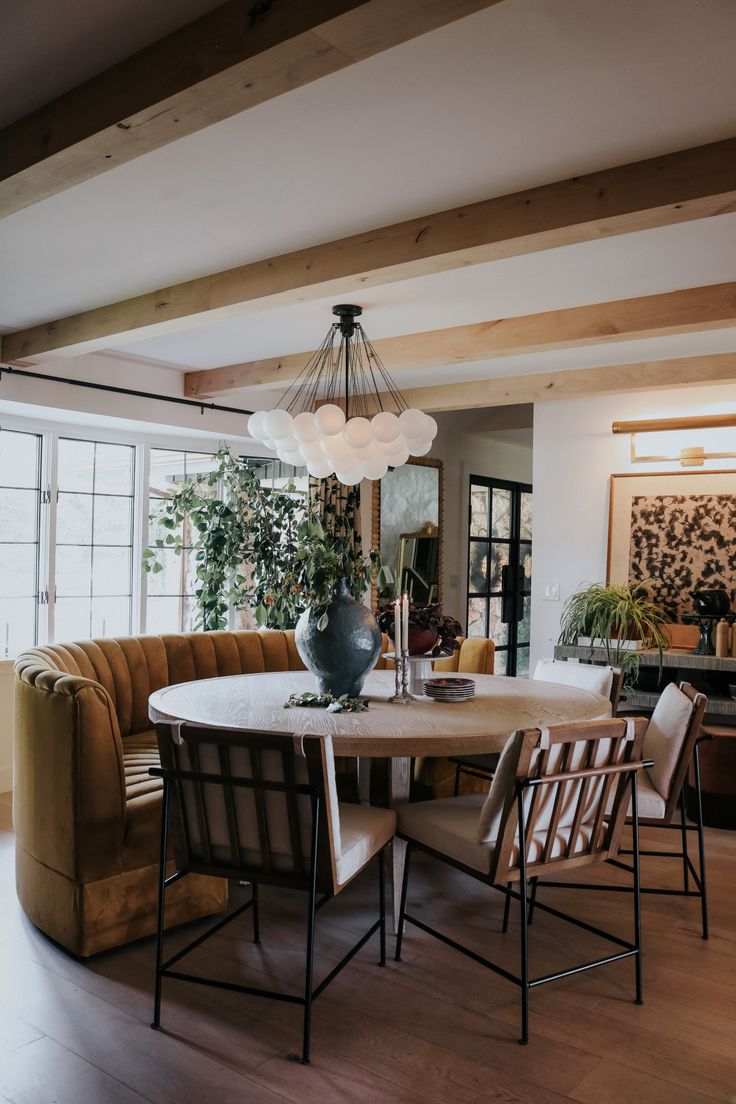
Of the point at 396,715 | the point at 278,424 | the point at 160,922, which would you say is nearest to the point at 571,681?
the point at 396,715

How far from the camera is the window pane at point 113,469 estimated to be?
561 centimetres

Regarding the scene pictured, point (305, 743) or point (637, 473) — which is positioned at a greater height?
point (637, 473)

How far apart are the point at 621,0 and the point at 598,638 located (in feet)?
12.3

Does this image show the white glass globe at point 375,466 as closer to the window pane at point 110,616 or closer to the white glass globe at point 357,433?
the white glass globe at point 357,433

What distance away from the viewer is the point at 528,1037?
233 centimetres

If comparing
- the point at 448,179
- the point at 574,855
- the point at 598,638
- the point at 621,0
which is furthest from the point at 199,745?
the point at 598,638

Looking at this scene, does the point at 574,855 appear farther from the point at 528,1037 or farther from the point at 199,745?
the point at 199,745

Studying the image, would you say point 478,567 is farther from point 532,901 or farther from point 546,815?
point 546,815

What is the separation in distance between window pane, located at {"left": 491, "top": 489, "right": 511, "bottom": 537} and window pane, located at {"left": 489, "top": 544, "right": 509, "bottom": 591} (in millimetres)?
133

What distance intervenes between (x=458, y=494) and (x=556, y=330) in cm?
381

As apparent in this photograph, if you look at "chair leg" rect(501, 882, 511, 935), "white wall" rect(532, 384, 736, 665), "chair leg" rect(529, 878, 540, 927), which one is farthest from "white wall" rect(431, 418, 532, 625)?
"chair leg" rect(501, 882, 511, 935)

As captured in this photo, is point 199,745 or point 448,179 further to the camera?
point 448,179

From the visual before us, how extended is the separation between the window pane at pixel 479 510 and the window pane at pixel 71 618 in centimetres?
374

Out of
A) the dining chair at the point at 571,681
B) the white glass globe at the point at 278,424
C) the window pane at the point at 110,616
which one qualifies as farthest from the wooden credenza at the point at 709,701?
the window pane at the point at 110,616
